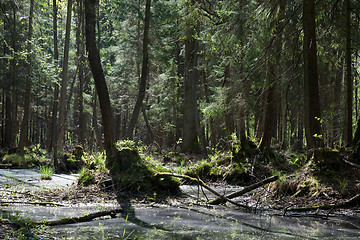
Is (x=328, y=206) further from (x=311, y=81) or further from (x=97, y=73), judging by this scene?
(x=97, y=73)

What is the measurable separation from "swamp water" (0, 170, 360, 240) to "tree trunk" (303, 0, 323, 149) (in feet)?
8.17

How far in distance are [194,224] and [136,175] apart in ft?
10.8

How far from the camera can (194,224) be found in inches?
235

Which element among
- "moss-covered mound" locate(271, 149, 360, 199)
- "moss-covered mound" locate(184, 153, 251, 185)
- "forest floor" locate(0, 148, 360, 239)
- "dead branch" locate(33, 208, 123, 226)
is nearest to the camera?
"dead branch" locate(33, 208, 123, 226)

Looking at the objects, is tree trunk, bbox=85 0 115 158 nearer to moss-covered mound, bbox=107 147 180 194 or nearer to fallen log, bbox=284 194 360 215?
moss-covered mound, bbox=107 147 180 194

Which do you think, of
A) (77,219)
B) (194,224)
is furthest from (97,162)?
(194,224)

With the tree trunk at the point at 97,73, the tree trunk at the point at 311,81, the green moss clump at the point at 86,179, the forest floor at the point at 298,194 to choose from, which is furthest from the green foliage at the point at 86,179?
the tree trunk at the point at 311,81

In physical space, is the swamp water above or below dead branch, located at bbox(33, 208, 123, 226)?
below

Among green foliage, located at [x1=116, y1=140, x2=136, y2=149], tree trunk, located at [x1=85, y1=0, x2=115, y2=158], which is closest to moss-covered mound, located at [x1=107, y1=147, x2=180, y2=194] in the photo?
green foliage, located at [x1=116, y1=140, x2=136, y2=149]

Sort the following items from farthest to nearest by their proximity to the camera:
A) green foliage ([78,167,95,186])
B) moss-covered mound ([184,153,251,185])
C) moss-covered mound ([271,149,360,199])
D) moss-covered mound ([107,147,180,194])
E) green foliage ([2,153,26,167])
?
green foliage ([2,153,26,167])
moss-covered mound ([184,153,251,185])
green foliage ([78,167,95,186])
moss-covered mound ([107,147,180,194])
moss-covered mound ([271,149,360,199])

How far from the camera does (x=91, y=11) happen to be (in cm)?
964

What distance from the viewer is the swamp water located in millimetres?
5125

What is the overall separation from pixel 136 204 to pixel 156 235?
280cm

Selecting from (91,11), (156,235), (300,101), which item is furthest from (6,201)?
(300,101)
